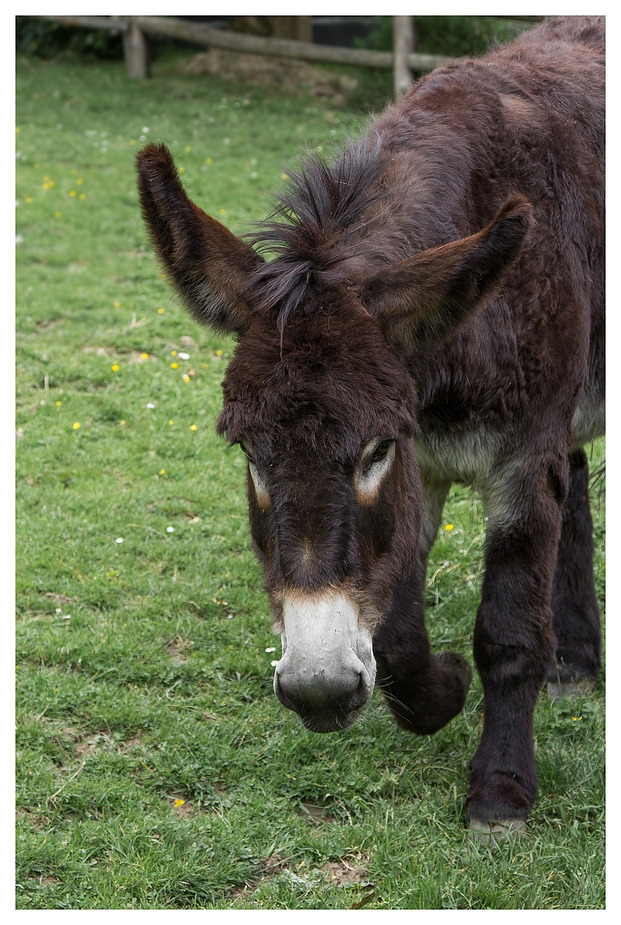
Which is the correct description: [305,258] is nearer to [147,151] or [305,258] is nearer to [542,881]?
[147,151]

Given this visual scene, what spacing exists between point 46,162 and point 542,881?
34.0 ft

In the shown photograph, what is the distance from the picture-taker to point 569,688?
15.7 feet

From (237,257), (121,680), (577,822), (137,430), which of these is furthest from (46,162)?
(577,822)

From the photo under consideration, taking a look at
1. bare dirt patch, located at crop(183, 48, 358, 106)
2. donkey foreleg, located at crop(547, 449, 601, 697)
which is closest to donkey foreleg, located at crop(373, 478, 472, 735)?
donkey foreleg, located at crop(547, 449, 601, 697)

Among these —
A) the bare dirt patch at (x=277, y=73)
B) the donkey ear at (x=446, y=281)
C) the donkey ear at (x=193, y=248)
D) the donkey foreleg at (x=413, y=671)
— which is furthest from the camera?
the bare dirt patch at (x=277, y=73)

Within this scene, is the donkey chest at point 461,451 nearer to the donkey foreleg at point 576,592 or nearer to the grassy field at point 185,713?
the grassy field at point 185,713

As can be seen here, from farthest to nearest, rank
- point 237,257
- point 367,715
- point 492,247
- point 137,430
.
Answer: point 137,430 < point 367,715 < point 237,257 < point 492,247

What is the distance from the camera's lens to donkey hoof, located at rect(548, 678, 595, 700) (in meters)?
4.77

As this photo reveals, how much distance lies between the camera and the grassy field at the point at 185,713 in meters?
3.44

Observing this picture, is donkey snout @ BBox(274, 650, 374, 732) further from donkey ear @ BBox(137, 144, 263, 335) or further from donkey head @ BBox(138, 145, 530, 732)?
donkey ear @ BBox(137, 144, 263, 335)

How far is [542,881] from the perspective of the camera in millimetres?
3377

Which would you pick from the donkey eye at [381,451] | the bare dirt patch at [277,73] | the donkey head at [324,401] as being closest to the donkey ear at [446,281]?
the donkey head at [324,401]

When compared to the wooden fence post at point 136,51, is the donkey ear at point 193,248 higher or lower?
higher

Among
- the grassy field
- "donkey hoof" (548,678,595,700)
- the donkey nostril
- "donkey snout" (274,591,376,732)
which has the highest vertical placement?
"donkey snout" (274,591,376,732)
